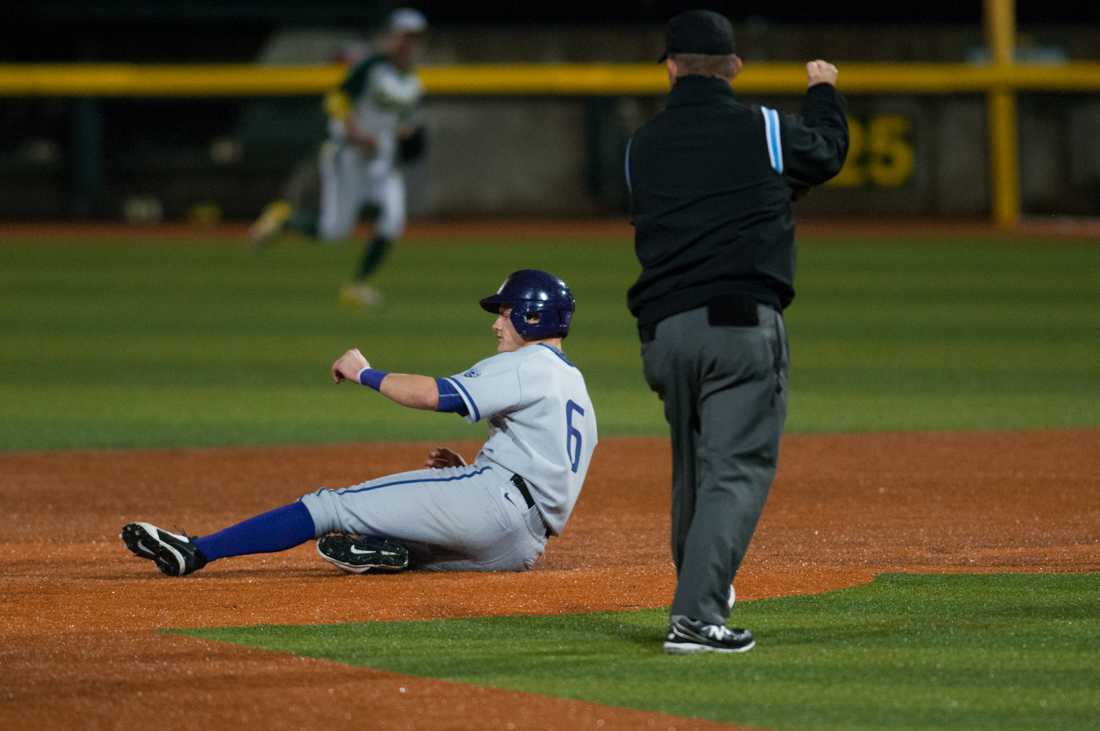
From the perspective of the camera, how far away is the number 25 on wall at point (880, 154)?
88.1ft

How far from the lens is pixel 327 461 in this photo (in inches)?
381

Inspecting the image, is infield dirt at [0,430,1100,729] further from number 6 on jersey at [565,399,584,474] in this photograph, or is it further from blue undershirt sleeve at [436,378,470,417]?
blue undershirt sleeve at [436,378,470,417]

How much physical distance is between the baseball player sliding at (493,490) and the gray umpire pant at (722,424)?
3.43 ft

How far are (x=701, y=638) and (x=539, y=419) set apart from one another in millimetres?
1258

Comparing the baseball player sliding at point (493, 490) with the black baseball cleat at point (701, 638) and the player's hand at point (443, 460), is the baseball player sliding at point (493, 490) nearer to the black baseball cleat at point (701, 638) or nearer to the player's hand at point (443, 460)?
the player's hand at point (443, 460)

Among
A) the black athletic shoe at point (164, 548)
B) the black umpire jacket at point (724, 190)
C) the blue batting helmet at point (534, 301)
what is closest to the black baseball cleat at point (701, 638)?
the black umpire jacket at point (724, 190)

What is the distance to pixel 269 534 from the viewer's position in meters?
6.26

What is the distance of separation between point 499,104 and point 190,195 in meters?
4.49

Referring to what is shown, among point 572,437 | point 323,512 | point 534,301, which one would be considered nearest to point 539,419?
point 572,437

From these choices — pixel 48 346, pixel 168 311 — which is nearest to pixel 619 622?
pixel 48 346

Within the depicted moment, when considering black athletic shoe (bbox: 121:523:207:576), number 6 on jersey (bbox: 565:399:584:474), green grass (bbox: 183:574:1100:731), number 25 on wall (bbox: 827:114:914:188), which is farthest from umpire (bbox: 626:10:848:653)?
number 25 on wall (bbox: 827:114:914:188)

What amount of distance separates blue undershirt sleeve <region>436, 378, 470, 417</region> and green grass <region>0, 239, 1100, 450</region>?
4873 millimetres

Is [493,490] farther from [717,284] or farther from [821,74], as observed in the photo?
[821,74]

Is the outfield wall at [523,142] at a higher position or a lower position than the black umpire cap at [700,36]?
lower
